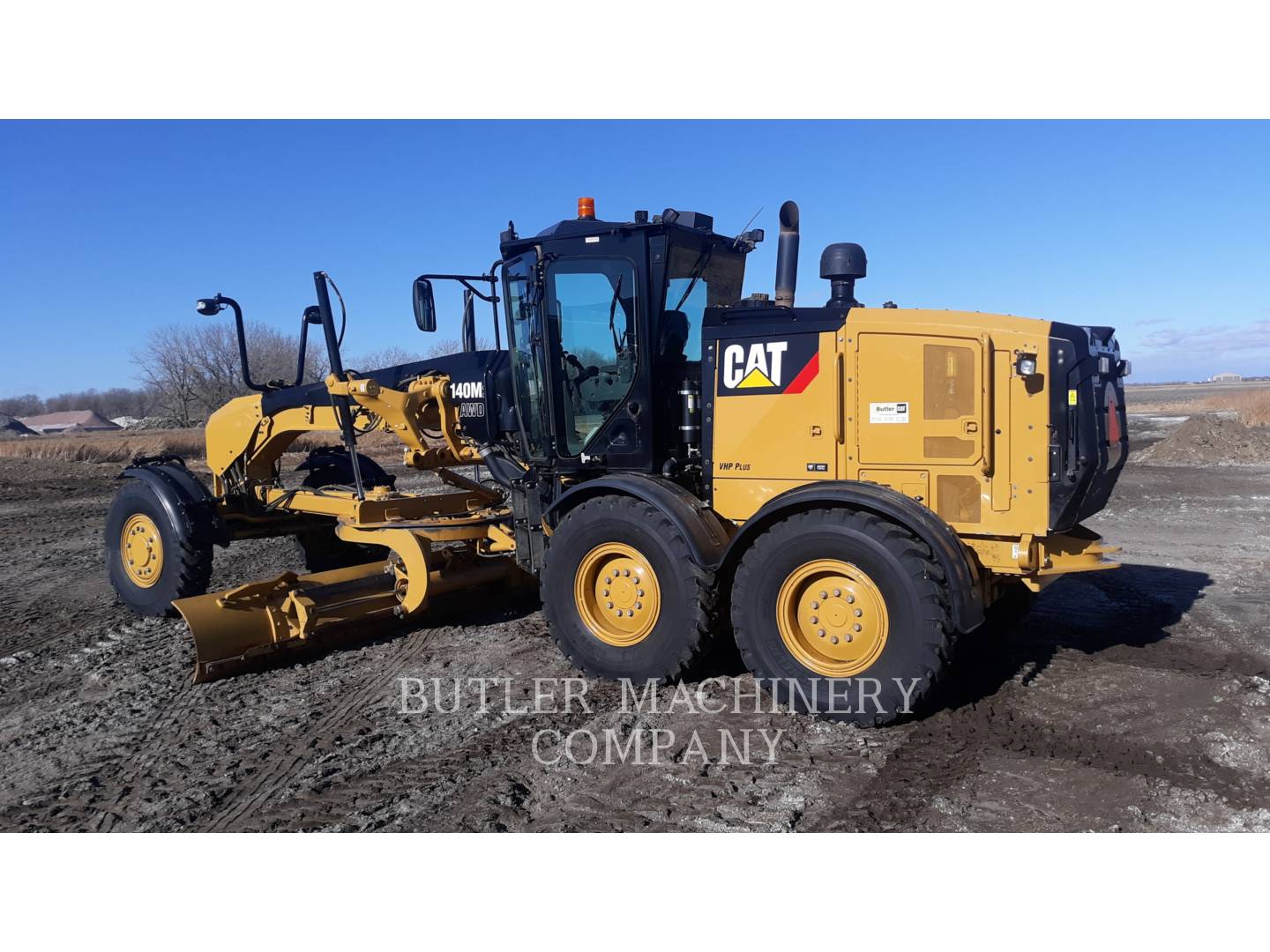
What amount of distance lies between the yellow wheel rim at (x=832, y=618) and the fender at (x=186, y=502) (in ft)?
15.7

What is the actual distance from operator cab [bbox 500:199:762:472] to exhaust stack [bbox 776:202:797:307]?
0.39 metres

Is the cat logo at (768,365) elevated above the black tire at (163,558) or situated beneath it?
elevated above

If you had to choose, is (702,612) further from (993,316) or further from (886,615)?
(993,316)

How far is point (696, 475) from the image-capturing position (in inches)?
236

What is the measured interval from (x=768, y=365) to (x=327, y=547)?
5209 millimetres

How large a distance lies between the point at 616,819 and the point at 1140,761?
2.56 metres

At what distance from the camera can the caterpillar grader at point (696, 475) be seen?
4703 mm

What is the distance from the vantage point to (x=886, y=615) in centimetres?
463

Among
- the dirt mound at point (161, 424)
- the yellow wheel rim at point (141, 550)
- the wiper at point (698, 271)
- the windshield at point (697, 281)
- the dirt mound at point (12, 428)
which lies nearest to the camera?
the windshield at point (697, 281)

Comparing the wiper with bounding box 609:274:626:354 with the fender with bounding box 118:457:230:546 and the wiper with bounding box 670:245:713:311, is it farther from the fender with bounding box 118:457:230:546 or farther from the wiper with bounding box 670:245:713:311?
the fender with bounding box 118:457:230:546

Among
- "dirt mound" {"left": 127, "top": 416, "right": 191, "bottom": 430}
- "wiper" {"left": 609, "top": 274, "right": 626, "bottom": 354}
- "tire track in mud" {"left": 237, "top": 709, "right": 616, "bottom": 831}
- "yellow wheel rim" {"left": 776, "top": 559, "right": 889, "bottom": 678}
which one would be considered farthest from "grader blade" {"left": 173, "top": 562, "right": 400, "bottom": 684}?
"dirt mound" {"left": 127, "top": 416, "right": 191, "bottom": 430}

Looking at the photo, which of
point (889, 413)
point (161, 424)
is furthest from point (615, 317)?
point (161, 424)

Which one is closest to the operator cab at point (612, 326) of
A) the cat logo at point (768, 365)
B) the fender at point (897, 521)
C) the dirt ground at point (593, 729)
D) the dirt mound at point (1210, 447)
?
the cat logo at point (768, 365)

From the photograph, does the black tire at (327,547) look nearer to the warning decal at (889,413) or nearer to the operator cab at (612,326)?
the operator cab at (612,326)
